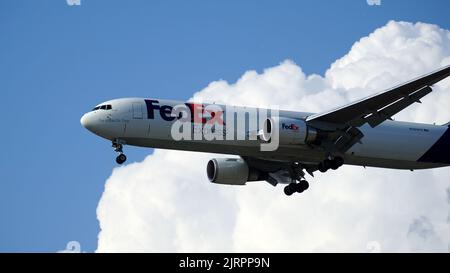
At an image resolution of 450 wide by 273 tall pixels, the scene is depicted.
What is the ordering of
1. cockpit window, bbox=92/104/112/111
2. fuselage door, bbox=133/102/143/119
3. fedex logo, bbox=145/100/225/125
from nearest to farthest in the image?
fuselage door, bbox=133/102/143/119 → fedex logo, bbox=145/100/225/125 → cockpit window, bbox=92/104/112/111

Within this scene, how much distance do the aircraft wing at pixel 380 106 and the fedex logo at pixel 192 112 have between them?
5170 millimetres

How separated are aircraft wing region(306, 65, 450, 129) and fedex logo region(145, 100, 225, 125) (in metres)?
5.17

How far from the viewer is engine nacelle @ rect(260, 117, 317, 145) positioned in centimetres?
4484

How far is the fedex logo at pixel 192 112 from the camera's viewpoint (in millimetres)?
45219

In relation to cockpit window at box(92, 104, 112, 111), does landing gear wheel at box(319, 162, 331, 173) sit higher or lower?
lower

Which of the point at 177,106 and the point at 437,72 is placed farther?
the point at 177,106

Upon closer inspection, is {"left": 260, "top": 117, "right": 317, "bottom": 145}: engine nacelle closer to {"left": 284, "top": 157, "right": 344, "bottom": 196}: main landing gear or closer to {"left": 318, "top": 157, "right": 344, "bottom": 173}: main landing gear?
→ {"left": 318, "top": 157, "right": 344, "bottom": 173}: main landing gear

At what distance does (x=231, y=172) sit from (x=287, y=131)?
7.85m

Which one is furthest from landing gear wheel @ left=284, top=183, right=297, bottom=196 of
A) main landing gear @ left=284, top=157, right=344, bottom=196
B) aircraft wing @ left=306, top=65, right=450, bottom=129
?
aircraft wing @ left=306, top=65, right=450, bottom=129

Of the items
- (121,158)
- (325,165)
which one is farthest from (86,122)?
(325,165)
